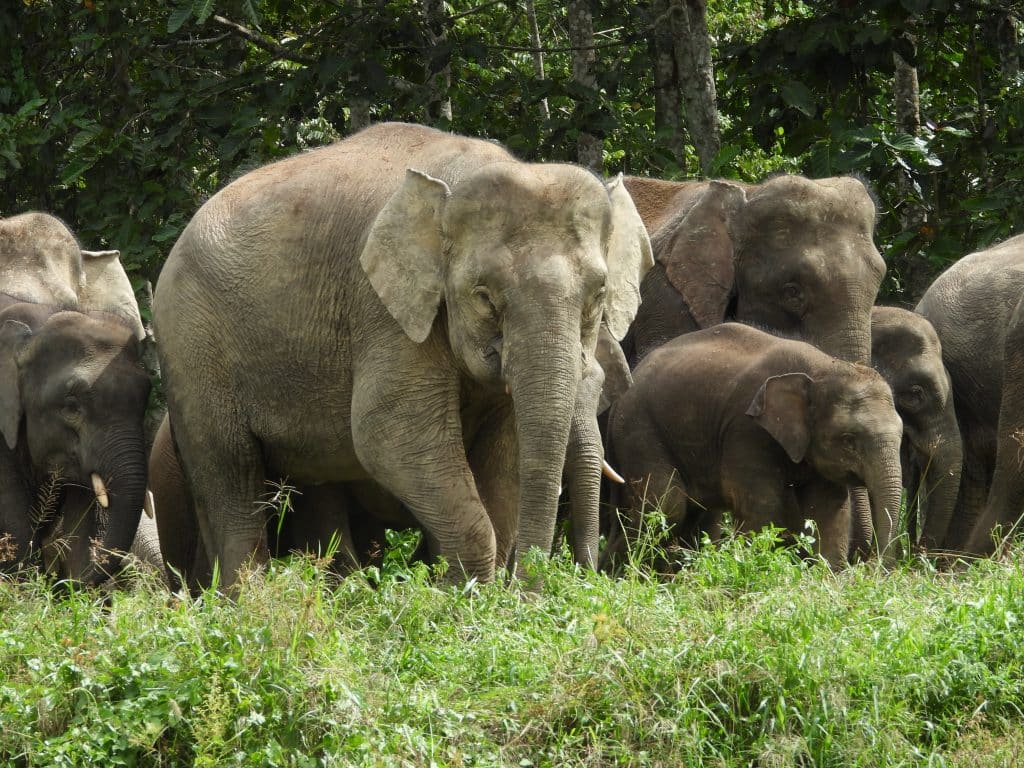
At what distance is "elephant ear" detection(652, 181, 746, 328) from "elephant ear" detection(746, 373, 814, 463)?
4.16 ft

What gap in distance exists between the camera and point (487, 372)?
6281 millimetres

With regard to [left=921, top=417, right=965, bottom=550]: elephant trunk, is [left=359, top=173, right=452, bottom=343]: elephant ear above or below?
above

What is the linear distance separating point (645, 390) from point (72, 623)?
132 inches

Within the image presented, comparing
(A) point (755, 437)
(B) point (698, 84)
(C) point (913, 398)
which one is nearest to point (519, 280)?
(A) point (755, 437)

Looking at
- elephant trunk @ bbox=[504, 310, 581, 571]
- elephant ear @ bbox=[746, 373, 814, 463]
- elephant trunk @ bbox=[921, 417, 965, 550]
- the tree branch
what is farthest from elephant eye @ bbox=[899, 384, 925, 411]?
the tree branch

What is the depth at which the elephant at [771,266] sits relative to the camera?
27.4ft

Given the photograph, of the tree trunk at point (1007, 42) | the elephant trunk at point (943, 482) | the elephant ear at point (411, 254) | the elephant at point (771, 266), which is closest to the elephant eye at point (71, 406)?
the elephant ear at point (411, 254)

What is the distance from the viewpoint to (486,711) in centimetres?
507

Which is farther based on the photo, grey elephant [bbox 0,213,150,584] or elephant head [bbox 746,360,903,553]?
grey elephant [bbox 0,213,150,584]

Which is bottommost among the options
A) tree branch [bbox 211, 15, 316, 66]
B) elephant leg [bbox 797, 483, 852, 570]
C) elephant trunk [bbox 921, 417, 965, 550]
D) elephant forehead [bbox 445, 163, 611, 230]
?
elephant trunk [bbox 921, 417, 965, 550]

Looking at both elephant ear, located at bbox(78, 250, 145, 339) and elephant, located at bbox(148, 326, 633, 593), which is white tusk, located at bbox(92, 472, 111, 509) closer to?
elephant, located at bbox(148, 326, 633, 593)

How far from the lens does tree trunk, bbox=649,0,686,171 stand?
1089cm

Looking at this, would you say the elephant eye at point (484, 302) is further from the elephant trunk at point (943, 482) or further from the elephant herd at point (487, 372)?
the elephant trunk at point (943, 482)

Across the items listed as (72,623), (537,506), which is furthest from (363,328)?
(72,623)
